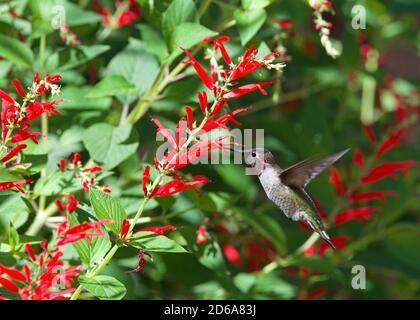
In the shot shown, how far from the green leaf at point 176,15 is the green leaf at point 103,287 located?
49cm

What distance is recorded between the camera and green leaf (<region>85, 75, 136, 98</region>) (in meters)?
1.27

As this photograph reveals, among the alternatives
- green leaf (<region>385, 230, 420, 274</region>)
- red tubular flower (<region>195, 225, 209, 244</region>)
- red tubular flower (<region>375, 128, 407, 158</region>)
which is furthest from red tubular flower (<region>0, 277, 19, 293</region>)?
green leaf (<region>385, 230, 420, 274</region>)

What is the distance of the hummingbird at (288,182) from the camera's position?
1.20 meters

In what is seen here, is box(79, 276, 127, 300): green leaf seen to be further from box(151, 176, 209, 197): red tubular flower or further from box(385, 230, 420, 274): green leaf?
box(385, 230, 420, 274): green leaf

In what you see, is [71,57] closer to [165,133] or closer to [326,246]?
[165,133]

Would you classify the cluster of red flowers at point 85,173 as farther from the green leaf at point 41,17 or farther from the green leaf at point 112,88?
the green leaf at point 41,17

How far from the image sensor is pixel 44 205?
129 centimetres

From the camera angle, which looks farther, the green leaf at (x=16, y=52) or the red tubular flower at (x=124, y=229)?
the green leaf at (x=16, y=52)

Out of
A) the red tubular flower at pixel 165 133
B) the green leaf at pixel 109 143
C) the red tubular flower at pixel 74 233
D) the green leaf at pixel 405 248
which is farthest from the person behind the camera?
the green leaf at pixel 405 248

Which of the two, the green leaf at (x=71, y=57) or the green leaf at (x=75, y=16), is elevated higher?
the green leaf at (x=75, y=16)

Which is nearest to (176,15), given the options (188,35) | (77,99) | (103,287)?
(188,35)

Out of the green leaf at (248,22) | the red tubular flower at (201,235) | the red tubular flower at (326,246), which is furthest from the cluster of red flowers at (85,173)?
the red tubular flower at (326,246)
